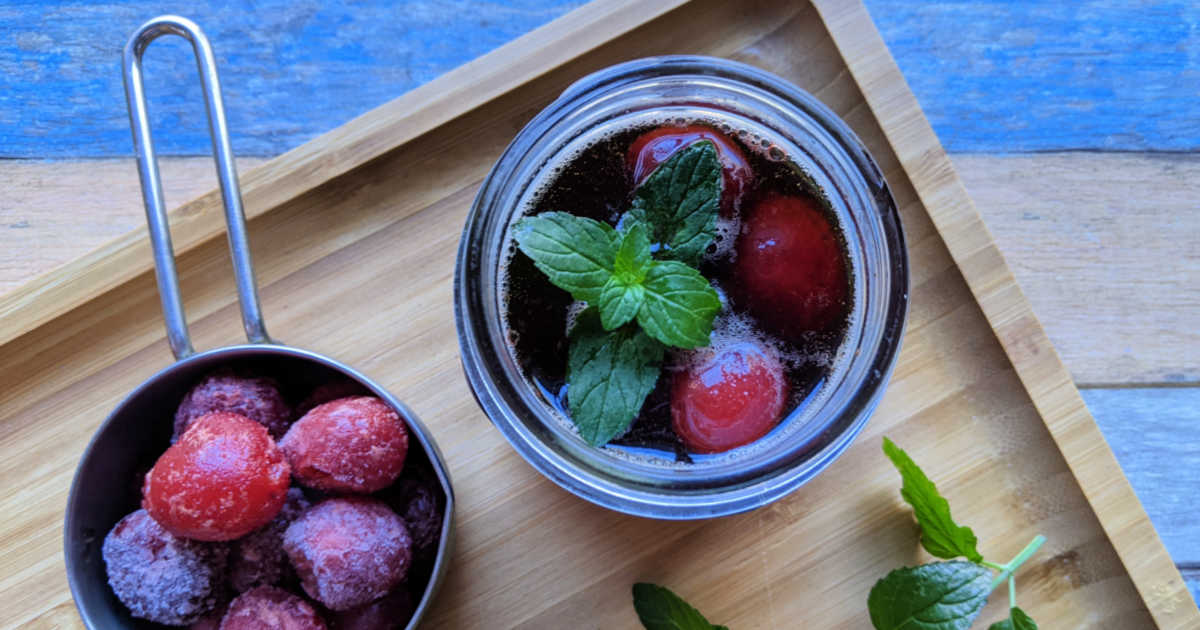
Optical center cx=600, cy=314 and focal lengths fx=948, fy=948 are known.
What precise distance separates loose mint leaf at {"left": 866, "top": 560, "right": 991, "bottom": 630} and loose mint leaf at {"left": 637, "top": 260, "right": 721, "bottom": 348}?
0.35 m

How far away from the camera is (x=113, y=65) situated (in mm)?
1184

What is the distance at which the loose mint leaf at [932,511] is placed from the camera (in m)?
0.92

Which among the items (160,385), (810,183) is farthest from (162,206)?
(810,183)

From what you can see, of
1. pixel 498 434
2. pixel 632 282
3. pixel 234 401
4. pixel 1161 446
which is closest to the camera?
pixel 632 282

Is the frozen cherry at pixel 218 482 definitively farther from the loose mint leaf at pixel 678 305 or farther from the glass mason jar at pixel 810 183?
the loose mint leaf at pixel 678 305

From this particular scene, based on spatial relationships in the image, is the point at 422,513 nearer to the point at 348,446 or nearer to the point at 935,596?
the point at 348,446

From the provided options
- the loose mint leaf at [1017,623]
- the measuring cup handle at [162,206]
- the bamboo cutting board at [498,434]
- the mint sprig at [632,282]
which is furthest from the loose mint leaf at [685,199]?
the loose mint leaf at [1017,623]

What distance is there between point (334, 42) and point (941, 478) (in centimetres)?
87

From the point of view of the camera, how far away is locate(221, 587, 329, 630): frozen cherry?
2.67 feet

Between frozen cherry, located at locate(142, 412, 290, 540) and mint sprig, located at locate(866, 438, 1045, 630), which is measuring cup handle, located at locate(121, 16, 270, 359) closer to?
frozen cherry, located at locate(142, 412, 290, 540)

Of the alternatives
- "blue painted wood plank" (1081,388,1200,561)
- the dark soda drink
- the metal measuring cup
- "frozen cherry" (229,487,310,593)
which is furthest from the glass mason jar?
"blue painted wood plank" (1081,388,1200,561)

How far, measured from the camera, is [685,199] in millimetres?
765

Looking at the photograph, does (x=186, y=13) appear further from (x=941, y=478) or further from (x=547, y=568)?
(x=941, y=478)

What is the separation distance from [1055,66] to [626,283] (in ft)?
2.51
